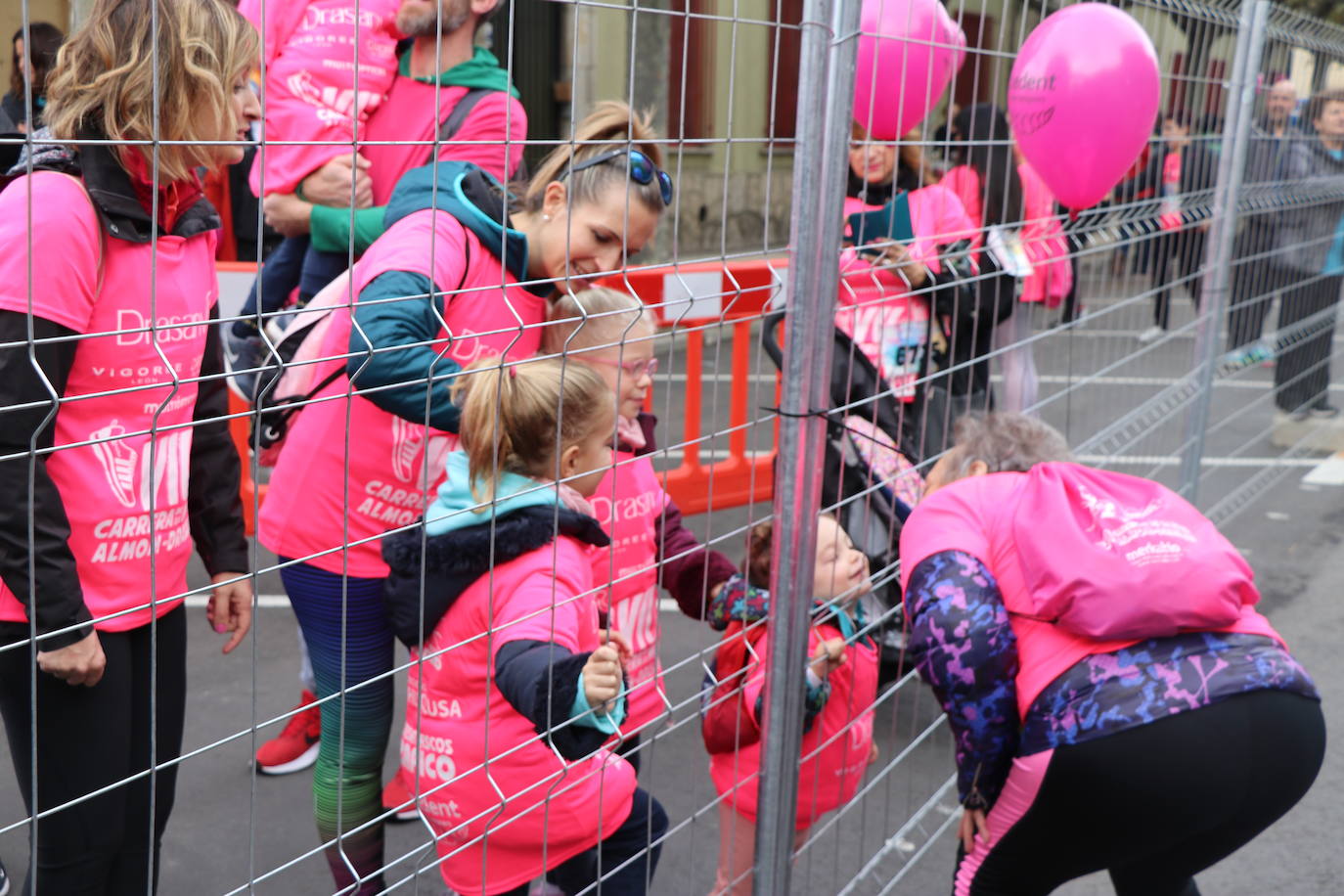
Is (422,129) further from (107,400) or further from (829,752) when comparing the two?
(829,752)

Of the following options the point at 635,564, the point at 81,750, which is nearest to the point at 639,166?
the point at 635,564

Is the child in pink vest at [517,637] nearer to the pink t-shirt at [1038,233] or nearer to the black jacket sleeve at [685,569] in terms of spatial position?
the black jacket sleeve at [685,569]

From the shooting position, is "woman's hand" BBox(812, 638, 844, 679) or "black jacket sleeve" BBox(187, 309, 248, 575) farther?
"woman's hand" BBox(812, 638, 844, 679)

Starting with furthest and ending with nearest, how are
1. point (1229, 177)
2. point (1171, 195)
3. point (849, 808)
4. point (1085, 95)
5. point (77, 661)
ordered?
point (1171, 195) < point (1229, 177) < point (1085, 95) < point (849, 808) < point (77, 661)

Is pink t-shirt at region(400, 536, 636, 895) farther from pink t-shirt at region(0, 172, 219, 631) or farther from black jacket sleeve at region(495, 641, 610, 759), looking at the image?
pink t-shirt at region(0, 172, 219, 631)

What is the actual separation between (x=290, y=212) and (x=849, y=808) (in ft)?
6.36

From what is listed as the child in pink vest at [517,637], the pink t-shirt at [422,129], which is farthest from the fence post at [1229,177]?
the child in pink vest at [517,637]

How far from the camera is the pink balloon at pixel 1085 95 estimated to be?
2.88 meters

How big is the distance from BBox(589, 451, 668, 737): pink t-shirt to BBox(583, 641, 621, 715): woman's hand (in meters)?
0.50

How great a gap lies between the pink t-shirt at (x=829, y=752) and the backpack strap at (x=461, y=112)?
128 cm

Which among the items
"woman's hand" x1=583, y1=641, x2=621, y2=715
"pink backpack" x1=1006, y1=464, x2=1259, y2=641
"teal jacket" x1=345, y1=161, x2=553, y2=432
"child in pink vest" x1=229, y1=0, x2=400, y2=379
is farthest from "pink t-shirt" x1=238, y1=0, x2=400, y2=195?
"pink backpack" x1=1006, y1=464, x2=1259, y2=641

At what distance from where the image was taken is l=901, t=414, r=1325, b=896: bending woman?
79.0 inches

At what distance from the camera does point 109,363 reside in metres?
1.70

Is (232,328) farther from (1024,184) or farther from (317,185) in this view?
(1024,184)
